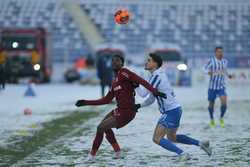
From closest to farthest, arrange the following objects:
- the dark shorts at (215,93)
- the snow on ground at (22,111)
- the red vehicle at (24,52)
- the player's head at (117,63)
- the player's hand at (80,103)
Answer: the player's hand at (80,103) < the player's head at (117,63) < the dark shorts at (215,93) < the snow on ground at (22,111) < the red vehicle at (24,52)

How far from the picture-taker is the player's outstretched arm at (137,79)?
935 cm

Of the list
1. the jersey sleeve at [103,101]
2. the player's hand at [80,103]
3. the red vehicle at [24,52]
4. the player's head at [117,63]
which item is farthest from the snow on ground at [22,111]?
the red vehicle at [24,52]

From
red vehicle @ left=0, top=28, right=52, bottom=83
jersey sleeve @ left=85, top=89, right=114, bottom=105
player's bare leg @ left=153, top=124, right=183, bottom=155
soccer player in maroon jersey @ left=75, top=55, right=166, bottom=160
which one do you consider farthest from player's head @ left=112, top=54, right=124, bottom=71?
red vehicle @ left=0, top=28, right=52, bottom=83

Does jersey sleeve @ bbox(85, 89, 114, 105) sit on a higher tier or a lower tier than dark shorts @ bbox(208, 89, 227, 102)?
higher

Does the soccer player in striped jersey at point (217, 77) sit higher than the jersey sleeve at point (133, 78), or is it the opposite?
the jersey sleeve at point (133, 78)

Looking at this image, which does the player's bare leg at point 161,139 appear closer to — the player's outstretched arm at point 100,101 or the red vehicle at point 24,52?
the player's outstretched arm at point 100,101

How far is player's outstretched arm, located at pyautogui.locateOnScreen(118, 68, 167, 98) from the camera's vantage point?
30.7 feet

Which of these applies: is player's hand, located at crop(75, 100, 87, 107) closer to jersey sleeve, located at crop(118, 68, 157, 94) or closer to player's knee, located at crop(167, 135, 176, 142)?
jersey sleeve, located at crop(118, 68, 157, 94)

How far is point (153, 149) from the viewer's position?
38.0 ft

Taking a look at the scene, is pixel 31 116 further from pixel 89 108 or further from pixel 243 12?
pixel 243 12

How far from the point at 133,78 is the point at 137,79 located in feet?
0.23

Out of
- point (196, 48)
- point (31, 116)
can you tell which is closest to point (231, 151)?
point (31, 116)

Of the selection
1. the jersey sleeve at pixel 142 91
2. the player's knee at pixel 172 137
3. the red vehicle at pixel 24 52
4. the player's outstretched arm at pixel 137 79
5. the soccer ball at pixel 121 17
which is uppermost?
the soccer ball at pixel 121 17

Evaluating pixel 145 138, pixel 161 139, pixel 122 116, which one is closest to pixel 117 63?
pixel 122 116
